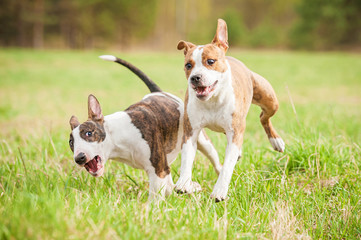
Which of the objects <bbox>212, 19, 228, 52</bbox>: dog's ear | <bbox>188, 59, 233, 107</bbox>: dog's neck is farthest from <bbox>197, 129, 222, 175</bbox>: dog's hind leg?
<bbox>212, 19, 228, 52</bbox>: dog's ear

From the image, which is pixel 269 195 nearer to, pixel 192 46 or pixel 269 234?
pixel 269 234

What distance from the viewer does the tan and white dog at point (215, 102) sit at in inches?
107

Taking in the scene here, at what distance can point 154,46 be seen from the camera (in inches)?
2089

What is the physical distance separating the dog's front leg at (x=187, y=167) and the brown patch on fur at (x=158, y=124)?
1.15ft

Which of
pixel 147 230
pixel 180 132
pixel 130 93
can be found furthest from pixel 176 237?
pixel 130 93

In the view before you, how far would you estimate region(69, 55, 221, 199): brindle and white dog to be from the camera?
289 cm

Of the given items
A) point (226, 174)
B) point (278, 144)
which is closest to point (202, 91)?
point (226, 174)

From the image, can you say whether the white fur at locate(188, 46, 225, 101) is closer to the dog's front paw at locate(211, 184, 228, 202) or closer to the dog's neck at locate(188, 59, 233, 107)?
the dog's neck at locate(188, 59, 233, 107)

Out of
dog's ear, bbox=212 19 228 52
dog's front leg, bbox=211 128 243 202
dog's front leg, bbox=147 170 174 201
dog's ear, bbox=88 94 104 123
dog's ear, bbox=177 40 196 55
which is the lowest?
dog's front leg, bbox=147 170 174 201

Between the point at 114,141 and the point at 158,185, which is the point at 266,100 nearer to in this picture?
the point at 158,185

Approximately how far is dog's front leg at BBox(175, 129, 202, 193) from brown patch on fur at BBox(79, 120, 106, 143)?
2.29ft

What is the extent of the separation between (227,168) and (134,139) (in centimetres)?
87

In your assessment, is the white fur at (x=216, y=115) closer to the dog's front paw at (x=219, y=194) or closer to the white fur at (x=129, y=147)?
the dog's front paw at (x=219, y=194)

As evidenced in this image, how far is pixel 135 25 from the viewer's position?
41.0m
